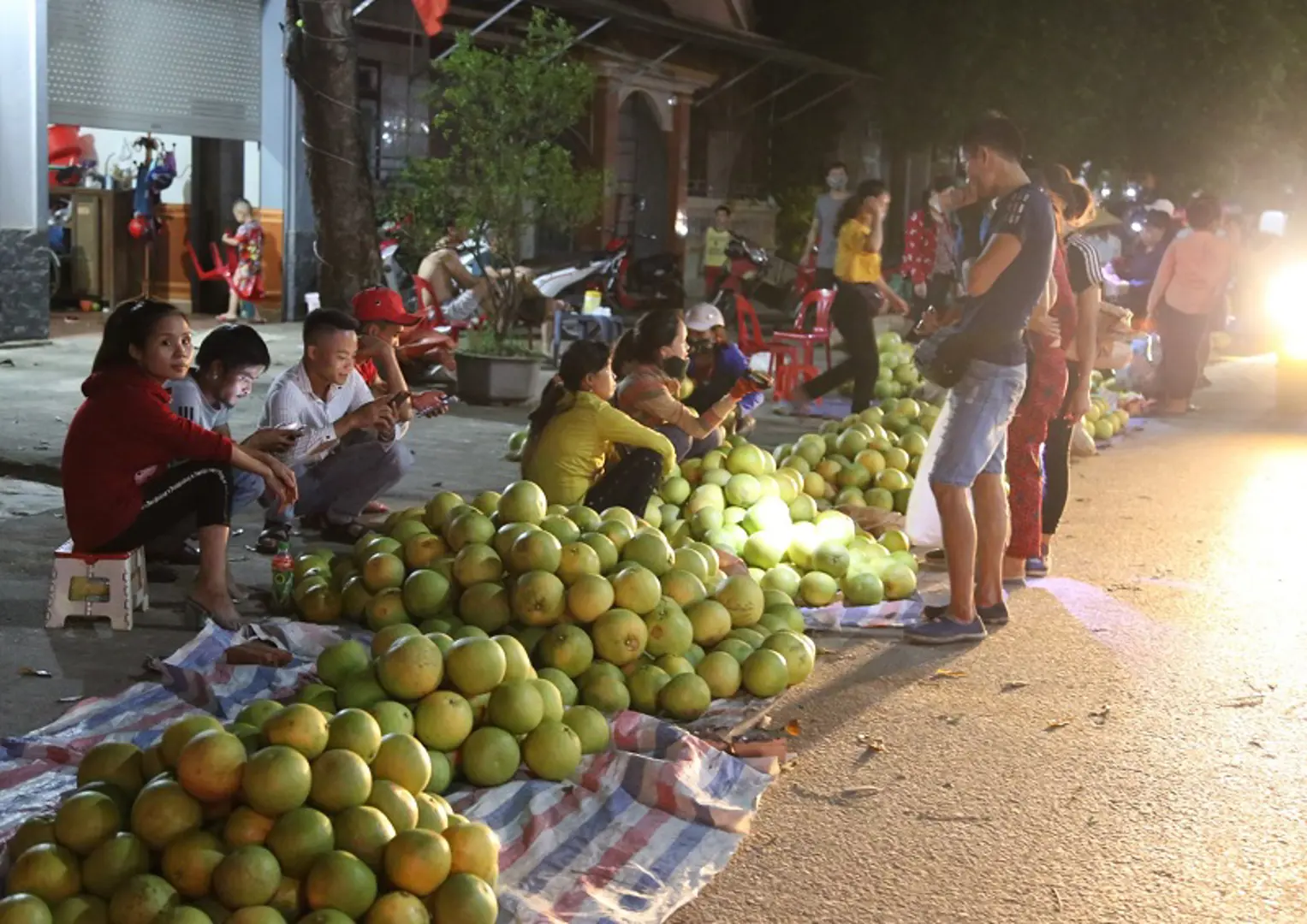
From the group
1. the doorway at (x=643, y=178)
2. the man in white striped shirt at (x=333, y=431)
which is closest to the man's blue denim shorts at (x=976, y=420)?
the man in white striped shirt at (x=333, y=431)

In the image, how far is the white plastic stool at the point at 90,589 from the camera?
588 centimetres

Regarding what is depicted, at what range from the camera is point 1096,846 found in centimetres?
432

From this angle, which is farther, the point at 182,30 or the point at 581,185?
the point at 182,30

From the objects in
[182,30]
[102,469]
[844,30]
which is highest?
[844,30]

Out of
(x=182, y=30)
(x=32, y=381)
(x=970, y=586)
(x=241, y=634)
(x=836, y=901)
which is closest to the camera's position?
(x=836, y=901)

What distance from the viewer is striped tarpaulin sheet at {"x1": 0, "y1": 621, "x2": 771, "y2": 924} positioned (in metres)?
3.86

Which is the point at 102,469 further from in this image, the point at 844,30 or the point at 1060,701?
the point at 844,30

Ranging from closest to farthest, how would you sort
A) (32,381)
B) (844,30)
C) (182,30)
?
(32,381)
(182,30)
(844,30)

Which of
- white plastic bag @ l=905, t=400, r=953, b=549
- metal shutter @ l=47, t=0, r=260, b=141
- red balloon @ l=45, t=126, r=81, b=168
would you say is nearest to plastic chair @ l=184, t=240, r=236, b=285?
metal shutter @ l=47, t=0, r=260, b=141

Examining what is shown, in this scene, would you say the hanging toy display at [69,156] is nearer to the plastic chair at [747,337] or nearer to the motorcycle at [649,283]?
the motorcycle at [649,283]

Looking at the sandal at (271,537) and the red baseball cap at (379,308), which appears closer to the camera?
Answer: the sandal at (271,537)

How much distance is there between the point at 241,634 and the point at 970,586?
2.92 metres

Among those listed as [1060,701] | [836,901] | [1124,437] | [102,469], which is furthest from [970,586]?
[1124,437]

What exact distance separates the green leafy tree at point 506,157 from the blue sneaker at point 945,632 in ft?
23.5
